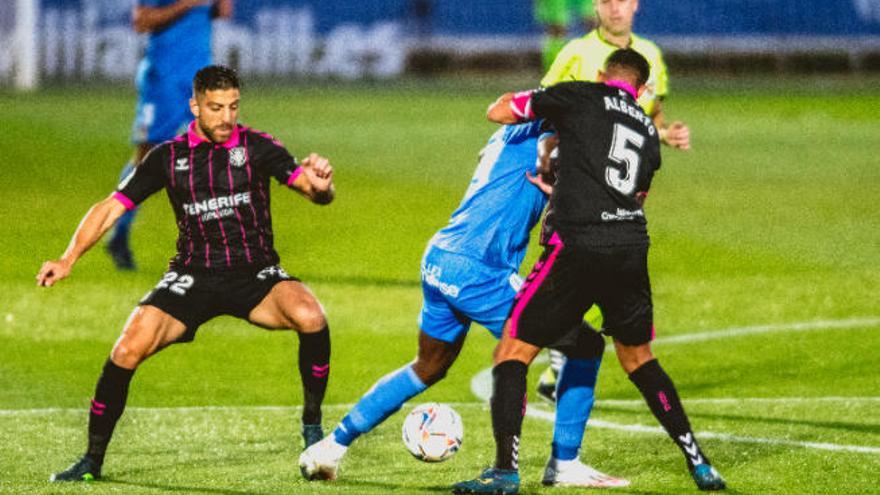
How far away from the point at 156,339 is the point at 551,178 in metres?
1.82

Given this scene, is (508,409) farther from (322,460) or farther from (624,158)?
(624,158)

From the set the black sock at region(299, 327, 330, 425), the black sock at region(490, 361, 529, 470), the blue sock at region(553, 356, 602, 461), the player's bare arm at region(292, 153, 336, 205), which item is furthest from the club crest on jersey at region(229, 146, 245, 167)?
the blue sock at region(553, 356, 602, 461)

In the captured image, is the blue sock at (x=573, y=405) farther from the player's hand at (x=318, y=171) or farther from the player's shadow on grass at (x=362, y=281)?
the player's shadow on grass at (x=362, y=281)

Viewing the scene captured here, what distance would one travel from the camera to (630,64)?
7.19 metres

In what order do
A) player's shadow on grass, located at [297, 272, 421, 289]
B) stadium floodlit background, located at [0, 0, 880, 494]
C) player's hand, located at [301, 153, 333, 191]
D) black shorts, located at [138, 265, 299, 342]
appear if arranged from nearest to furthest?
player's hand, located at [301, 153, 333, 191], black shorts, located at [138, 265, 299, 342], stadium floodlit background, located at [0, 0, 880, 494], player's shadow on grass, located at [297, 272, 421, 289]

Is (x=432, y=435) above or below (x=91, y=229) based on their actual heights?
below

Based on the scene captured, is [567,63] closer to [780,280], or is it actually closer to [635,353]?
[635,353]

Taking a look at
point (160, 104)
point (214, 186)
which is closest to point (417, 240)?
point (160, 104)

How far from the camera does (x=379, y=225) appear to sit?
670 inches

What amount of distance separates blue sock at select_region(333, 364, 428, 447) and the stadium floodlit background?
0.70ft

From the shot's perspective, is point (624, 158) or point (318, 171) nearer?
point (624, 158)

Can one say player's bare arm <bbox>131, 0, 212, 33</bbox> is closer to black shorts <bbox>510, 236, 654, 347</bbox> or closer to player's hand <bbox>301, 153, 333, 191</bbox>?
player's hand <bbox>301, 153, 333, 191</bbox>

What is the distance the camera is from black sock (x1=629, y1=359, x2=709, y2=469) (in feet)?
23.6

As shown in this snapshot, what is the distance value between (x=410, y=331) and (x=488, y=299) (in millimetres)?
4518
